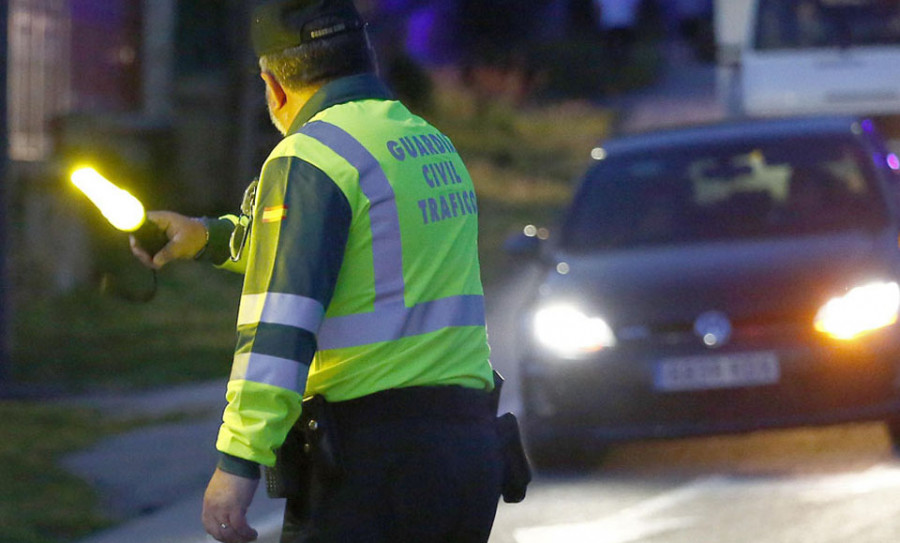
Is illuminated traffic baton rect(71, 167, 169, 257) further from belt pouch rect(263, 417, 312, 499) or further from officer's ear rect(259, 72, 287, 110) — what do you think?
belt pouch rect(263, 417, 312, 499)

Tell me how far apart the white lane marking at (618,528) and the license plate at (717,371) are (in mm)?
561

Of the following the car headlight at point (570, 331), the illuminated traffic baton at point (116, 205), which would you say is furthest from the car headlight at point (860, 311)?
the illuminated traffic baton at point (116, 205)

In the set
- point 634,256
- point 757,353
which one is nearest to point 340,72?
point 757,353

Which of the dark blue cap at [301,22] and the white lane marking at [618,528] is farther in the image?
the white lane marking at [618,528]

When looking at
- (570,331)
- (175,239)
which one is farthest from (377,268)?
(570,331)

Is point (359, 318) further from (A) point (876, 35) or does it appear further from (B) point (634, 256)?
(A) point (876, 35)

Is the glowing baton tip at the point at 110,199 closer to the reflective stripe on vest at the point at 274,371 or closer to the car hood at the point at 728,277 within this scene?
the reflective stripe on vest at the point at 274,371

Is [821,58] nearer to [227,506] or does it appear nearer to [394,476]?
[394,476]

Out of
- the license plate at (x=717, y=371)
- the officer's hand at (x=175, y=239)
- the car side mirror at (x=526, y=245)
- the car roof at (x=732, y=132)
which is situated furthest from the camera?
the car roof at (x=732, y=132)

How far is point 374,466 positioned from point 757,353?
4668mm

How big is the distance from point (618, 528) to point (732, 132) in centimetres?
303

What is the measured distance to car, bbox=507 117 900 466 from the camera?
26.0ft

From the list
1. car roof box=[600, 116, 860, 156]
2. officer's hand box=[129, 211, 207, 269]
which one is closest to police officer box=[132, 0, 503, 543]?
officer's hand box=[129, 211, 207, 269]

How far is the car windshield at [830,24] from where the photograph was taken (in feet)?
59.4
